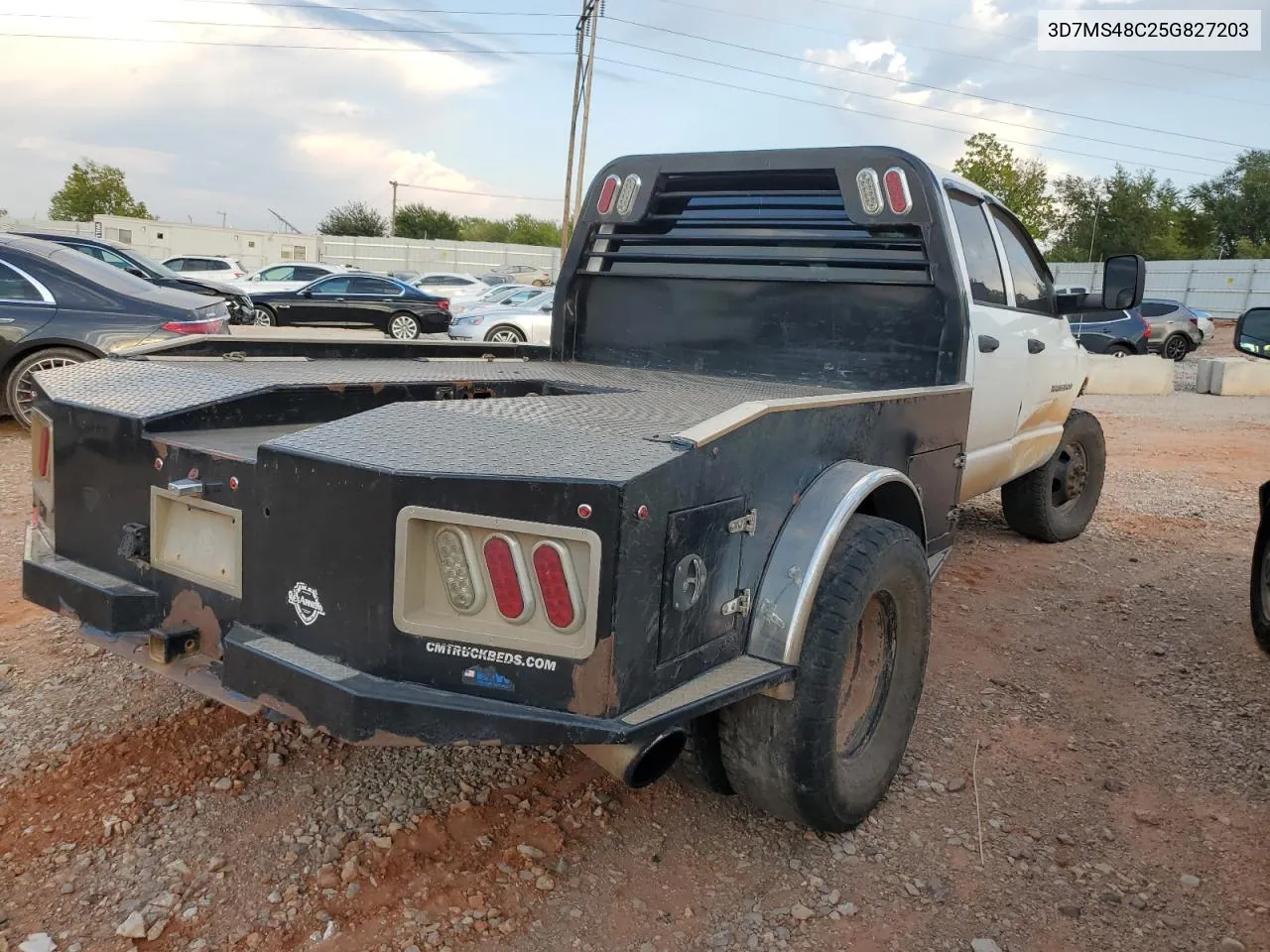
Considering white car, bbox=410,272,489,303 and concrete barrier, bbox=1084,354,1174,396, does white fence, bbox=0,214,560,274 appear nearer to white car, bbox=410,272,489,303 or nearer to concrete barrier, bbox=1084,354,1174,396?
white car, bbox=410,272,489,303

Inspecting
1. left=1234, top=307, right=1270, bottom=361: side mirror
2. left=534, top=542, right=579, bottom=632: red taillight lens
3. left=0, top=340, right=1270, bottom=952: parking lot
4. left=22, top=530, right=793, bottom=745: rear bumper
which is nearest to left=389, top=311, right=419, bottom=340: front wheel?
left=0, top=340, right=1270, bottom=952: parking lot

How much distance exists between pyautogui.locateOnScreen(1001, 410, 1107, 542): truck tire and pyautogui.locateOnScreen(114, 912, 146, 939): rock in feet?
16.9

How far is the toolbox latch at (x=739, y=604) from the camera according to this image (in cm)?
232

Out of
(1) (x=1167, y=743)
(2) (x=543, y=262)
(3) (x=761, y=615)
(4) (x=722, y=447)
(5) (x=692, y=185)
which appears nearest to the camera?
(4) (x=722, y=447)

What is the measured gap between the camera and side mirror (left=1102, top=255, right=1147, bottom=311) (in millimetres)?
4871

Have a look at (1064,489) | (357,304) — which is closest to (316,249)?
(357,304)

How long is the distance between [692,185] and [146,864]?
11.3 ft

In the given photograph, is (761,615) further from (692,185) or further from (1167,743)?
(692,185)

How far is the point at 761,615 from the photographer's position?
2.41 m

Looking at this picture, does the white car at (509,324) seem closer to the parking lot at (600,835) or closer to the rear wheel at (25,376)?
the rear wheel at (25,376)

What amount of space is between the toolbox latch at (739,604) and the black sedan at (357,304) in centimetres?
1874

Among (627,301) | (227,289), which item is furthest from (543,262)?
(627,301)

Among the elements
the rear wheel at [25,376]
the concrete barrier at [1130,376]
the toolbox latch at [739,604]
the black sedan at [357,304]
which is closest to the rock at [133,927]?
the toolbox latch at [739,604]

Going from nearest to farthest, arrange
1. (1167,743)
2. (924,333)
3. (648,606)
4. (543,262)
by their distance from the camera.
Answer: (648,606) < (1167,743) < (924,333) < (543,262)
